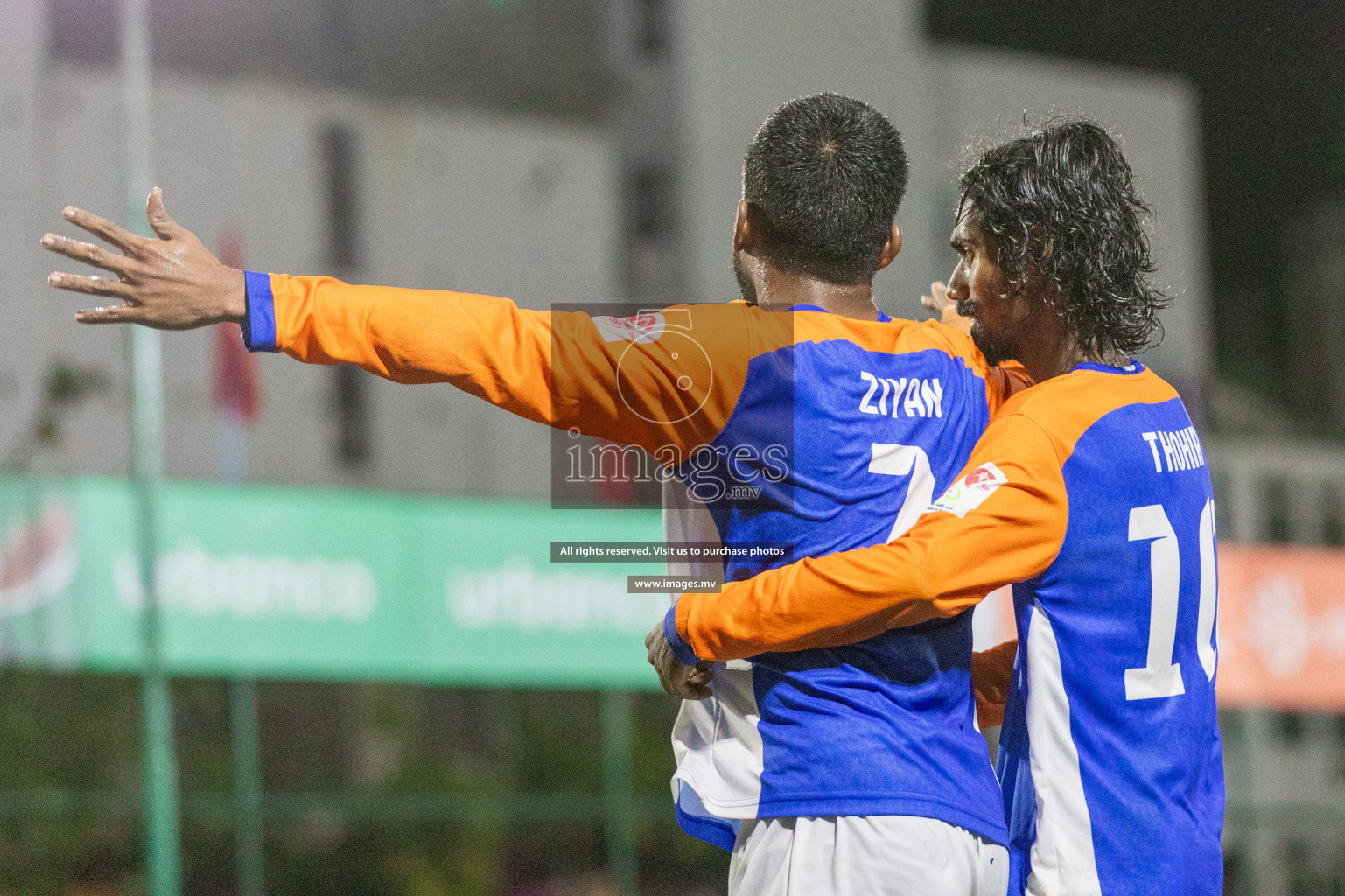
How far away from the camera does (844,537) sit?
2295mm

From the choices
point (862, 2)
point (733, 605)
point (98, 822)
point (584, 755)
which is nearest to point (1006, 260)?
point (733, 605)

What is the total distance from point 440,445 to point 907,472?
51.5 ft

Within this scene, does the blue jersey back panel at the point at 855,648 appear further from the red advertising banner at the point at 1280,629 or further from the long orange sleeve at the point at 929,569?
the red advertising banner at the point at 1280,629

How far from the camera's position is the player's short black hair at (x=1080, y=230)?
2.33m

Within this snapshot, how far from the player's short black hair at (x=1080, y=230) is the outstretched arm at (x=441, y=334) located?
1.58 feet

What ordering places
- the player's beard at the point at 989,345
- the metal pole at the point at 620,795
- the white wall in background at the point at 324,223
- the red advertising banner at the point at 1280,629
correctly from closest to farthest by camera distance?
the player's beard at the point at 989,345 → the red advertising banner at the point at 1280,629 → the metal pole at the point at 620,795 → the white wall in background at the point at 324,223

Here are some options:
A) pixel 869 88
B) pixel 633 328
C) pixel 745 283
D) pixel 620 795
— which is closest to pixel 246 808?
pixel 620 795

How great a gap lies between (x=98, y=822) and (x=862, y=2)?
530 inches

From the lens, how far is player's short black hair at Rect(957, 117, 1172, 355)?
233cm

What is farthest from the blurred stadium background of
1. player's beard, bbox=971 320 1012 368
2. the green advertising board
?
player's beard, bbox=971 320 1012 368

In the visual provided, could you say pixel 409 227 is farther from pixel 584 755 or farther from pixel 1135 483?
pixel 1135 483

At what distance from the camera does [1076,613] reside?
7.32ft

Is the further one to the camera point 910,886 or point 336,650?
point 336,650

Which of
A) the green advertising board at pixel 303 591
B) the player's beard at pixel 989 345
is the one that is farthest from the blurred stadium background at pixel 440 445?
the player's beard at pixel 989 345
